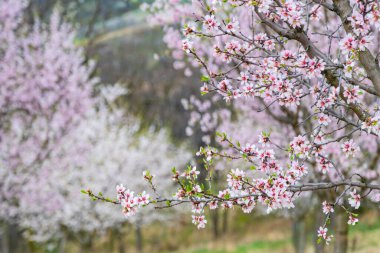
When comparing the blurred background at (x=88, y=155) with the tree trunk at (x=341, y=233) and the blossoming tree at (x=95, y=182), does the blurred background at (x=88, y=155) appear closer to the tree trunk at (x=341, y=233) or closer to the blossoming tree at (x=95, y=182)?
the blossoming tree at (x=95, y=182)

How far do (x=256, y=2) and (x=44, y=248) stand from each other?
1157 inches

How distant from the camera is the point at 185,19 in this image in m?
10.9

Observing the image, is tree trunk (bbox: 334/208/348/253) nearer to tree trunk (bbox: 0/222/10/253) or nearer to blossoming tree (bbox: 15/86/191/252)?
blossoming tree (bbox: 15/86/191/252)

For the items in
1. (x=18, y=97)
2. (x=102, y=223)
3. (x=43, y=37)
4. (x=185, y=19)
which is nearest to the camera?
(x=185, y=19)

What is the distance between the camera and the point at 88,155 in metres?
20.3

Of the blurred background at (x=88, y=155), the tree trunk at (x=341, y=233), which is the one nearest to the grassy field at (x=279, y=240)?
the blurred background at (x=88, y=155)

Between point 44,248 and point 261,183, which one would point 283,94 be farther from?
point 44,248

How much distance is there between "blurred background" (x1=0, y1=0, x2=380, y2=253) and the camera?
547 inches

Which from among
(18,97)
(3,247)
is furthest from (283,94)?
(3,247)

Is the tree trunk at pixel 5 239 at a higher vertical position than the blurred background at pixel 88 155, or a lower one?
lower

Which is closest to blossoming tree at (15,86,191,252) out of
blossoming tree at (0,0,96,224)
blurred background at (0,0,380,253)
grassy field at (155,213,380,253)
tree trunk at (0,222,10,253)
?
blurred background at (0,0,380,253)

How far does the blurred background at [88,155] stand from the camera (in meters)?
13.9

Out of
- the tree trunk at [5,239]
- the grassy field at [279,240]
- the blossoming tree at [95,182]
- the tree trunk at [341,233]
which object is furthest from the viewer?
the blossoming tree at [95,182]

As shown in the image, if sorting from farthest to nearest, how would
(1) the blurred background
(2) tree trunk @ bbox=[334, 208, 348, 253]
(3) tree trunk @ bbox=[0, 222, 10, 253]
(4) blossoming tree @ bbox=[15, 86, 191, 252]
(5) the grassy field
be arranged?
(4) blossoming tree @ bbox=[15, 86, 191, 252] < (5) the grassy field < (3) tree trunk @ bbox=[0, 222, 10, 253] < (1) the blurred background < (2) tree trunk @ bbox=[334, 208, 348, 253]
